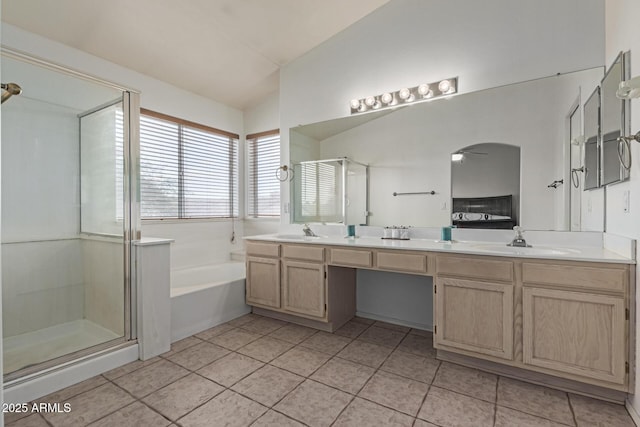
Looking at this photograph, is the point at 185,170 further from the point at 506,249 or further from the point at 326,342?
the point at 506,249

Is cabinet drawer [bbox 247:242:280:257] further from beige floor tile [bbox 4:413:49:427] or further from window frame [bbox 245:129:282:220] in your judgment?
beige floor tile [bbox 4:413:49:427]

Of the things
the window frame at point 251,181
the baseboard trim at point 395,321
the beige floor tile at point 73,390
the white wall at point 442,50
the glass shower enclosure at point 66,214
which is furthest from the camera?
the window frame at point 251,181

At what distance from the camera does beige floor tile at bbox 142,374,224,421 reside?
169cm

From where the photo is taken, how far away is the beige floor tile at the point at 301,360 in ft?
6.91

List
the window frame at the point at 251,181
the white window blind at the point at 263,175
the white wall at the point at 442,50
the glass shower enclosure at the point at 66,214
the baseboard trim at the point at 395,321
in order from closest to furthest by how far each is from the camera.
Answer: the white wall at the point at 442,50
the glass shower enclosure at the point at 66,214
the baseboard trim at the point at 395,321
the white window blind at the point at 263,175
the window frame at the point at 251,181

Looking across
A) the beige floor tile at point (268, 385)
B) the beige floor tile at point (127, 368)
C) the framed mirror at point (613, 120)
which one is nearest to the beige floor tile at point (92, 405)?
the beige floor tile at point (127, 368)

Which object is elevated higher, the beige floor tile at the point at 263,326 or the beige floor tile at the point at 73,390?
the beige floor tile at the point at 263,326

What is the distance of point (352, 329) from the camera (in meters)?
2.80

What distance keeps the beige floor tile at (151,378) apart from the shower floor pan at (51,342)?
1.31 ft

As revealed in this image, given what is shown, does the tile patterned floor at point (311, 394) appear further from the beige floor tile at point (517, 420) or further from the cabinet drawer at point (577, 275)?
the cabinet drawer at point (577, 275)

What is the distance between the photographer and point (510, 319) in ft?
6.25

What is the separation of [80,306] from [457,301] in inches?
116

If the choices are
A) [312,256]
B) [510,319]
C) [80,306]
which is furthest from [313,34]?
[80,306]

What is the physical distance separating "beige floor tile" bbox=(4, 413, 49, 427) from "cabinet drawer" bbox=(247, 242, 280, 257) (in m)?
1.79
